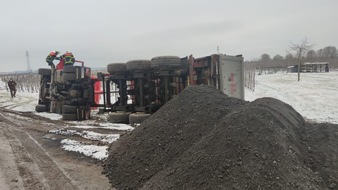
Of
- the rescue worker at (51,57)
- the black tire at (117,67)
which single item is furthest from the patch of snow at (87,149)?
the rescue worker at (51,57)

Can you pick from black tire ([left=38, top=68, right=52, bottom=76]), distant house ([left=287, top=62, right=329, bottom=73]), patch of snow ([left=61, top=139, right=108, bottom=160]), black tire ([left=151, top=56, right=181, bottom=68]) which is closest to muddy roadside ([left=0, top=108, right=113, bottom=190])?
patch of snow ([left=61, top=139, right=108, bottom=160])

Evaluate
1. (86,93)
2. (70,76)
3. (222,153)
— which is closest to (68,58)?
(70,76)

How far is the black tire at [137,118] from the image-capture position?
29.5 ft

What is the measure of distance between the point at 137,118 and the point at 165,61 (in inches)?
80.5

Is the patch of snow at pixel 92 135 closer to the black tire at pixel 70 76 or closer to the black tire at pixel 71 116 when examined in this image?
the black tire at pixel 71 116

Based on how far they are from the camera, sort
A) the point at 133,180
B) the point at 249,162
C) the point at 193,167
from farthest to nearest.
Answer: the point at 133,180 → the point at 193,167 → the point at 249,162

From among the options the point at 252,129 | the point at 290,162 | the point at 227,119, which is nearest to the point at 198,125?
the point at 227,119

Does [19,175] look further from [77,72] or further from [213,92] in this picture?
[77,72]

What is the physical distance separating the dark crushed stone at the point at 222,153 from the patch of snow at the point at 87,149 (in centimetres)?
63

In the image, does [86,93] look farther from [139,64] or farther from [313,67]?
[313,67]

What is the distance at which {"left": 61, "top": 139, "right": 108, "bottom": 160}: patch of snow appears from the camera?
18.5 ft

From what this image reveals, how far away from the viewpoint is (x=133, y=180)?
4.05 m

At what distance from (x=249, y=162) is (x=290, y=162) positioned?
47cm

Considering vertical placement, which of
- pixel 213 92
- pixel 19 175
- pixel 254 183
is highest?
pixel 213 92
